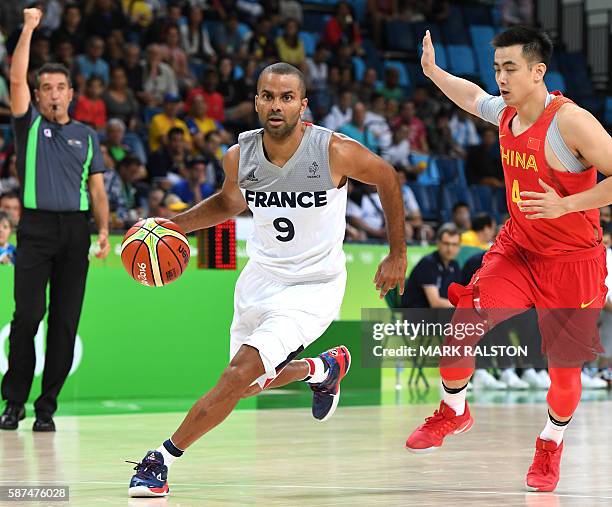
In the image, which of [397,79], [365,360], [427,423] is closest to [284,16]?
[397,79]

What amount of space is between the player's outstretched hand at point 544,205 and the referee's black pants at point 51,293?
4.22 metres

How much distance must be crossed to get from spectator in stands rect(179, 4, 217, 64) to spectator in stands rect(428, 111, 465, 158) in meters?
3.87

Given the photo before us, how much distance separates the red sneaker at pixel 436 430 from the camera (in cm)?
622

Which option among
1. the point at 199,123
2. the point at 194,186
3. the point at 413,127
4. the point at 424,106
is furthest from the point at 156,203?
the point at 424,106

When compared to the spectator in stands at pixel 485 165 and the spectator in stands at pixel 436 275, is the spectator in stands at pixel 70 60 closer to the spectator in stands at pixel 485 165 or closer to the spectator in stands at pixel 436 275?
the spectator in stands at pixel 436 275

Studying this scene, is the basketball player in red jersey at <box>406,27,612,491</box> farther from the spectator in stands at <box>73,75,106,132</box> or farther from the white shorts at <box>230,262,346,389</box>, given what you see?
the spectator in stands at <box>73,75,106,132</box>

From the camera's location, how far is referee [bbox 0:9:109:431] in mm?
8664

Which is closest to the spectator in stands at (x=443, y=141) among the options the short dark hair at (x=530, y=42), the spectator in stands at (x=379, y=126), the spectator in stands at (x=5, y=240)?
the spectator in stands at (x=379, y=126)

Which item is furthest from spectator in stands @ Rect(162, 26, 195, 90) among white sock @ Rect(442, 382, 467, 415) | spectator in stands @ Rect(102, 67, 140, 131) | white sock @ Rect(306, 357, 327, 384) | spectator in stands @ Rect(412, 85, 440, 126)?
white sock @ Rect(442, 382, 467, 415)

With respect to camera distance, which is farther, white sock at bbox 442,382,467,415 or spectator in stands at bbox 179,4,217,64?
spectator in stands at bbox 179,4,217,64

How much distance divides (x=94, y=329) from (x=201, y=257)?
1.33 metres

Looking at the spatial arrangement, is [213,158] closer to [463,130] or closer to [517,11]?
[463,130]

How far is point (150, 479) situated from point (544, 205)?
2.20 metres

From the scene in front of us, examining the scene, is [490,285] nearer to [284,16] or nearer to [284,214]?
[284,214]
